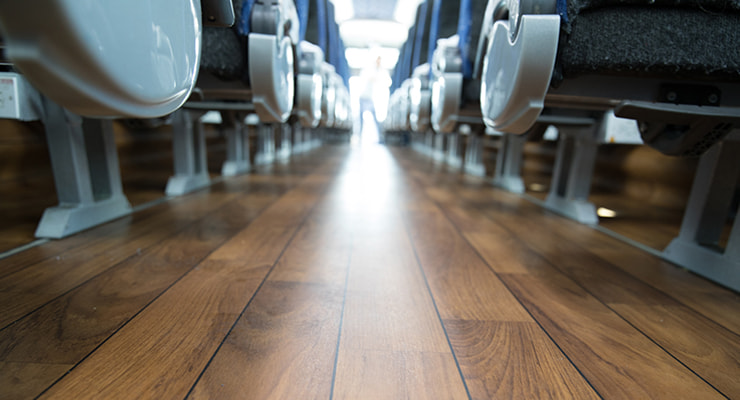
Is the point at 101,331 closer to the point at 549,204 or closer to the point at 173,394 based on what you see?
the point at 173,394

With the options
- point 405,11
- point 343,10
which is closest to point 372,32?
point 343,10

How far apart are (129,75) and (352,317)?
0.40 metres

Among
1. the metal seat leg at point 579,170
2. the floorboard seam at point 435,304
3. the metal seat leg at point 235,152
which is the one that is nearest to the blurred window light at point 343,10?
the metal seat leg at point 235,152

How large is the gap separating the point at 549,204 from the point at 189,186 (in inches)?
55.1

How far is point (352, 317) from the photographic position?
58cm

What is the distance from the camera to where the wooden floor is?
433 millimetres

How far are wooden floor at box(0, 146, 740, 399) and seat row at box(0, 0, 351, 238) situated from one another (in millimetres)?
184

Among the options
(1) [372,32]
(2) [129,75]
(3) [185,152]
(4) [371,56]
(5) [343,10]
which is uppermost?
(5) [343,10]

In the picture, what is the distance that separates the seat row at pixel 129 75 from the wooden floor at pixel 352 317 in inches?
7.2

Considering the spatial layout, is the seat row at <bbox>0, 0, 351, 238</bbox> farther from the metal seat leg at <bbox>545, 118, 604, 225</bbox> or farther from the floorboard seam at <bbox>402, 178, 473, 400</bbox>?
the metal seat leg at <bbox>545, 118, 604, 225</bbox>

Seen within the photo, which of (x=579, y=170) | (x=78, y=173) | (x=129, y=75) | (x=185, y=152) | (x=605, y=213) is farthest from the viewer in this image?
(x=185, y=152)

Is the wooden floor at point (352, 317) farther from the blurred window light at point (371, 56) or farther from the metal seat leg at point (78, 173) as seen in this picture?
the blurred window light at point (371, 56)

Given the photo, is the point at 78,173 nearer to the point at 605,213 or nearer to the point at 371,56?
the point at 605,213

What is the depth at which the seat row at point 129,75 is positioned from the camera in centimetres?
31
